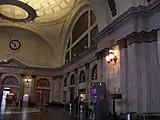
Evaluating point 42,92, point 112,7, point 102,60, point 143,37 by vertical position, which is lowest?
point 42,92

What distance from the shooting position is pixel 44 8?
54.6 ft

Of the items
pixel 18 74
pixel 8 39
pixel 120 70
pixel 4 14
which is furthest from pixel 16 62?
pixel 120 70

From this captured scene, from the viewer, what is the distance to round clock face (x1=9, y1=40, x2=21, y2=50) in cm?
2136

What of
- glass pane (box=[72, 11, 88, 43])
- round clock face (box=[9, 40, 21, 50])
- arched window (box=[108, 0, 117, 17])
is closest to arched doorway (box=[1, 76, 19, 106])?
round clock face (box=[9, 40, 21, 50])

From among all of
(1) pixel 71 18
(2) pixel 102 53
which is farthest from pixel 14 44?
(2) pixel 102 53

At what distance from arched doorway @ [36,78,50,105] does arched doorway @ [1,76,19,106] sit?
220 cm

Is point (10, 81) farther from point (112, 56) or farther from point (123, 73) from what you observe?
point (123, 73)

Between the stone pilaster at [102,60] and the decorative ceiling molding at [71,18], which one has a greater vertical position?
the decorative ceiling molding at [71,18]

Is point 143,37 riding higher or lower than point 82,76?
higher

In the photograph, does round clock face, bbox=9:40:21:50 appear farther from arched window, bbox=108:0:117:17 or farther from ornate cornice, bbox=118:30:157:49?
ornate cornice, bbox=118:30:157:49

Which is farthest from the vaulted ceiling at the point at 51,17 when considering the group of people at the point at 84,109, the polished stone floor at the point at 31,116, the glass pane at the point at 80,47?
the polished stone floor at the point at 31,116

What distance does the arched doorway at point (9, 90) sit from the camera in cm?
2033

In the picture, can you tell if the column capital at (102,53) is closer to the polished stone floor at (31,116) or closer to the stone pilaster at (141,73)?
the stone pilaster at (141,73)

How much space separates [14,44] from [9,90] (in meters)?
4.93
